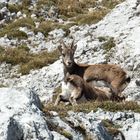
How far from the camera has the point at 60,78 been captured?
25516 mm

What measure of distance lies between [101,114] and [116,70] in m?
7.46

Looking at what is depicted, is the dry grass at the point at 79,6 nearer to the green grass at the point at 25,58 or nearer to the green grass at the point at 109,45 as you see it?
the green grass at the point at 25,58

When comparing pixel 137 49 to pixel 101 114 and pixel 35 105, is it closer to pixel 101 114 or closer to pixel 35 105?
pixel 101 114

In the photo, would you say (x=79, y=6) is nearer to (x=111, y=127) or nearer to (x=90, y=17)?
(x=90, y=17)

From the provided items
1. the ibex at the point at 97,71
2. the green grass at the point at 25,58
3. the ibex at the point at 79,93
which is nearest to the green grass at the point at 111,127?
the ibex at the point at 79,93

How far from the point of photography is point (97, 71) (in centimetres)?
2439

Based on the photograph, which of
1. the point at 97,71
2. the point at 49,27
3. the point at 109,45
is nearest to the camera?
the point at 97,71

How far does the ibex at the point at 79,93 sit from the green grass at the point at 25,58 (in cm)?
669

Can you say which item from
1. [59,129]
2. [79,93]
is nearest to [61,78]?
[79,93]

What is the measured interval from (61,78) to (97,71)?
1.89 m

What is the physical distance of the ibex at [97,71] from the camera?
23391mm

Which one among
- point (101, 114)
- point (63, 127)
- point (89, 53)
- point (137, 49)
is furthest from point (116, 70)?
point (63, 127)

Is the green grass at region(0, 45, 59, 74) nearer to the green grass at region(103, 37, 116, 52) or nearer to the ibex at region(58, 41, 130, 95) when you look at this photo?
the green grass at region(103, 37, 116, 52)

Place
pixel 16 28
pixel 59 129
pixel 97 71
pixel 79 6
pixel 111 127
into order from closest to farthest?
pixel 59 129 → pixel 111 127 → pixel 97 71 → pixel 16 28 → pixel 79 6
